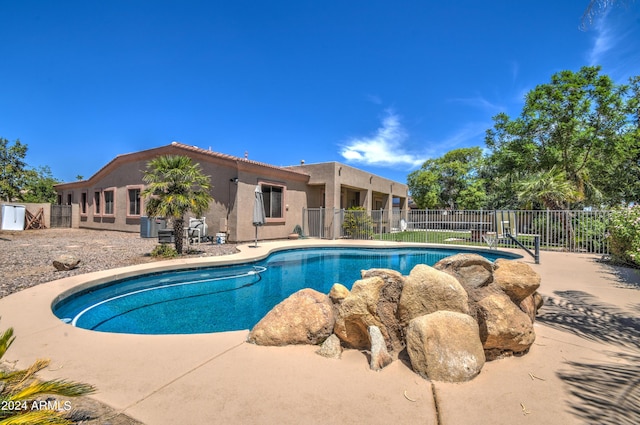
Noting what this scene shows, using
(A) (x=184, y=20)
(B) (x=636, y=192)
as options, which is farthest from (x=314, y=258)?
(B) (x=636, y=192)

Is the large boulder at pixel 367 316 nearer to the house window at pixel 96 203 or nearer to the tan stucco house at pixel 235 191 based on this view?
the tan stucco house at pixel 235 191

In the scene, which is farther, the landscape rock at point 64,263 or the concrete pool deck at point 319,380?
the landscape rock at point 64,263

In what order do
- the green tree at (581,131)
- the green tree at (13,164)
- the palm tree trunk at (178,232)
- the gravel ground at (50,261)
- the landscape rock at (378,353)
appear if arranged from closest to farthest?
the landscape rock at (378,353), the gravel ground at (50,261), the palm tree trunk at (178,232), the green tree at (581,131), the green tree at (13,164)

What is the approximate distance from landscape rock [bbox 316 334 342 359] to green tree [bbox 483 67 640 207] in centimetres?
1706

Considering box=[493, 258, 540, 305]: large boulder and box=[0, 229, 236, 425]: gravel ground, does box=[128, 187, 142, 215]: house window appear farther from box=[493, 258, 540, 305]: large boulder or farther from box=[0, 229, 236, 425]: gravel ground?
box=[493, 258, 540, 305]: large boulder

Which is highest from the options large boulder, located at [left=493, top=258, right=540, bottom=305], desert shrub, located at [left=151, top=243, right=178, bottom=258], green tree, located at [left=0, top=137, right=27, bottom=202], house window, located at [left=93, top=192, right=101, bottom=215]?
green tree, located at [left=0, top=137, right=27, bottom=202]

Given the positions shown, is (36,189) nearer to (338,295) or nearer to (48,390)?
(338,295)

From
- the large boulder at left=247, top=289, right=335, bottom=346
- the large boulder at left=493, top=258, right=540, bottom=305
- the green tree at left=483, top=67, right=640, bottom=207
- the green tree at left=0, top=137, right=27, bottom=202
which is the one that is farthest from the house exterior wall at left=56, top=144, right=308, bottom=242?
the green tree at left=483, top=67, right=640, bottom=207

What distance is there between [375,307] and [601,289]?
585cm

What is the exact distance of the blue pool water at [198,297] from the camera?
202 inches

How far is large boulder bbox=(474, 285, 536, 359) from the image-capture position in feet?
9.89

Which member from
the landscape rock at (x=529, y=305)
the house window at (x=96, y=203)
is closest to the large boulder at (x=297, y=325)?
the landscape rock at (x=529, y=305)

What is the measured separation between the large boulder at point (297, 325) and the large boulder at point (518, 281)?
7.02 ft

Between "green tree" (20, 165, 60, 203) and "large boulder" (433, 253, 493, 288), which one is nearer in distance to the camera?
"large boulder" (433, 253, 493, 288)
